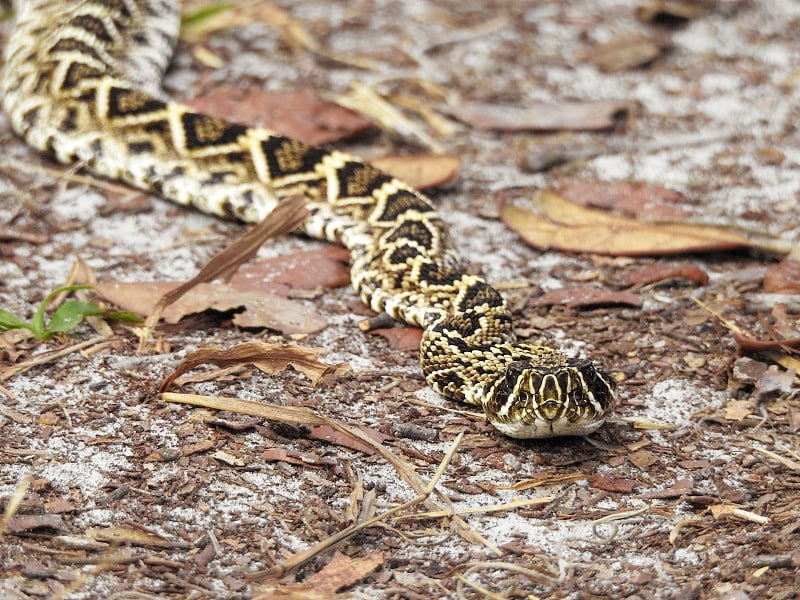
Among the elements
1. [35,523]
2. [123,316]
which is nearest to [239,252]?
[123,316]

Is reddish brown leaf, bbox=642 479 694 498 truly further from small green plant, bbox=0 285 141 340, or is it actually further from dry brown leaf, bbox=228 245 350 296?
small green plant, bbox=0 285 141 340

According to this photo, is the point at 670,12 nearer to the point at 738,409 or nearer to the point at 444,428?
the point at 738,409

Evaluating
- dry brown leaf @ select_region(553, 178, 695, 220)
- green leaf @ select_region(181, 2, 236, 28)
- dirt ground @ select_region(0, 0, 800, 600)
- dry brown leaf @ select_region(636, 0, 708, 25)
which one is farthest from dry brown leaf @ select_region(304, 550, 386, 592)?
dry brown leaf @ select_region(636, 0, 708, 25)

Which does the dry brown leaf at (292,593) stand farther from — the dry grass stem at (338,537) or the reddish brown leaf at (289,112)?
the reddish brown leaf at (289,112)

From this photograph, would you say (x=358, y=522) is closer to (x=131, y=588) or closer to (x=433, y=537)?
(x=433, y=537)

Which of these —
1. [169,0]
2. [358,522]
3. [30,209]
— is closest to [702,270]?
[358,522]

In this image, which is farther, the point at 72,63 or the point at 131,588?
the point at 72,63
